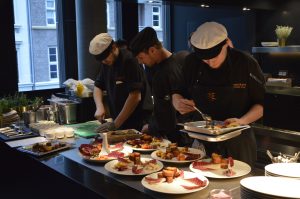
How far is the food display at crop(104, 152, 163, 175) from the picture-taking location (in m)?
1.75

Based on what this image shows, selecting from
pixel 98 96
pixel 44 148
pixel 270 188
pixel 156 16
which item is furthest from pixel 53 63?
pixel 270 188

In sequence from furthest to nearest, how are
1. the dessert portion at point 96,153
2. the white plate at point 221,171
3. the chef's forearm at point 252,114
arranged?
the chef's forearm at point 252,114
the dessert portion at point 96,153
the white plate at point 221,171

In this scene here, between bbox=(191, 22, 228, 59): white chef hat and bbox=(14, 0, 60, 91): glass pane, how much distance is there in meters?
3.39

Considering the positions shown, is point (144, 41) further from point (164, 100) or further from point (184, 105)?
point (184, 105)

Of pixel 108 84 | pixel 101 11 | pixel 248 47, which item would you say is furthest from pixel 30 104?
pixel 248 47

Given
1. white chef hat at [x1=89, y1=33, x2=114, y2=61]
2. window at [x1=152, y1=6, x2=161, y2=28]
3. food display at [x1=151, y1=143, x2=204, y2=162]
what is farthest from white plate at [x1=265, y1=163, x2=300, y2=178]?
window at [x1=152, y1=6, x2=161, y2=28]

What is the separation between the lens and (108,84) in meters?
3.23

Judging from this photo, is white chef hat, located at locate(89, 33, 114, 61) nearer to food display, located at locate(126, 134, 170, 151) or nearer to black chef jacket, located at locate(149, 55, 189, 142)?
black chef jacket, located at locate(149, 55, 189, 142)

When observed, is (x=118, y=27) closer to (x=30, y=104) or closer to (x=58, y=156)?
(x=30, y=104)

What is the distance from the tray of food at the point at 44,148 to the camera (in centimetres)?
225

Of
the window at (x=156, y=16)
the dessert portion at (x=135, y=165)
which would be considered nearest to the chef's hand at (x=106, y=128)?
the dessert portion at (x=135, y=165)

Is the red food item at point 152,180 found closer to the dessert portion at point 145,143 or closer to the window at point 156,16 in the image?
the dessert portion at point 145,143

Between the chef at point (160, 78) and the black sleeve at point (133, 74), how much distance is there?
0.42 ft

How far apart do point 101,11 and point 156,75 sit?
7.24 ft
